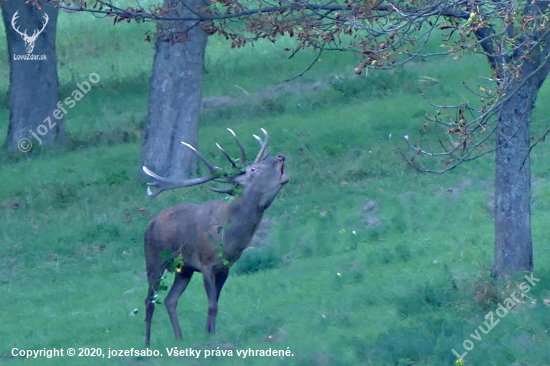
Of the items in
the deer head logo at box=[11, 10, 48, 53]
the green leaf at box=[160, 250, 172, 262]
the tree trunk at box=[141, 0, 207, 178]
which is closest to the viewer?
the green leaf at box=[160, 250, 172, 262]

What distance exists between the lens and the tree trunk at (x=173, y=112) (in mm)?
15078

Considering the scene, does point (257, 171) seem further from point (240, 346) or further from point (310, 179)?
point (310, 179)

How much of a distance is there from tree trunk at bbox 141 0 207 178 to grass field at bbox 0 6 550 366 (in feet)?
2.27

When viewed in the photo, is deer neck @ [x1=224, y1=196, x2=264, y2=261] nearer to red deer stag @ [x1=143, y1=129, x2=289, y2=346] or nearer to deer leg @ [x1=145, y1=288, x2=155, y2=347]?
red deer stag @ [x1=143, y1=129, x2=289, y2=346]

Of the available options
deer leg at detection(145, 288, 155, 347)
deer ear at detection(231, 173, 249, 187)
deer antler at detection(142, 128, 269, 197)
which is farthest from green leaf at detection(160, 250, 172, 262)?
deer ear at detection(231, 173, 249, 187)

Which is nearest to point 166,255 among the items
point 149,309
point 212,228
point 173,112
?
point 212,228

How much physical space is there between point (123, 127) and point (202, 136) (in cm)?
238

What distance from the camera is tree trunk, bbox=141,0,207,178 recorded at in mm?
15078

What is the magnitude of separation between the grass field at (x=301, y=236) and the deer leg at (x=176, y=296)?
20 cm

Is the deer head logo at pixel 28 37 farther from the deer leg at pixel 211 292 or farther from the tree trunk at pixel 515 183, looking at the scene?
the tree trunk at pixel 515 183

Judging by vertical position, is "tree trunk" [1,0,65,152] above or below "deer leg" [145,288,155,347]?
above

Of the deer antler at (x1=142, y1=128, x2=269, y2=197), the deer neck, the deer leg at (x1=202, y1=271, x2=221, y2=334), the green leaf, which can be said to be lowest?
the deer leg at (x1=202, y1=271, x2=221, y2=334)

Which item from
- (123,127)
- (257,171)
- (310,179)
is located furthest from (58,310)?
(123,127)

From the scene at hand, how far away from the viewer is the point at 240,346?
25.2ft
